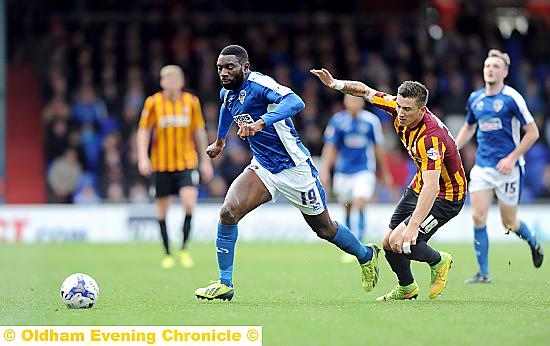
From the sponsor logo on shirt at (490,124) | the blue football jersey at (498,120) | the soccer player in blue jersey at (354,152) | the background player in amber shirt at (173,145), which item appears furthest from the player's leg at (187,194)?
the sponsor logo on shirt at (490,124)

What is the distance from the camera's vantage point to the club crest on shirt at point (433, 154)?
8.16m

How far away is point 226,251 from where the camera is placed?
8867 mm

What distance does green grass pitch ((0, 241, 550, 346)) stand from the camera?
6.77m

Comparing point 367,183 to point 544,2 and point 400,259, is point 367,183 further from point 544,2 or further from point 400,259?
point 544,2

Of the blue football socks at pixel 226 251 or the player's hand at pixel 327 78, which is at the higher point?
the player's hand at pixel 327 78

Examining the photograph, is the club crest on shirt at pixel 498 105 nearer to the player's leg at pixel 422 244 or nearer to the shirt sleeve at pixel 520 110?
the shirt sleeve at pixel 520 110

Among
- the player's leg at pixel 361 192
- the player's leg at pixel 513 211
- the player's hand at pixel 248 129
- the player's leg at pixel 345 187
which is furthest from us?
the player's leg at pixel 345 187

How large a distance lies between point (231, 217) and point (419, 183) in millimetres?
1603

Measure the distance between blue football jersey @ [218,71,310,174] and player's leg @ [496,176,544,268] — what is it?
3.20 m

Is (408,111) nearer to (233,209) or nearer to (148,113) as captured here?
(233,209)

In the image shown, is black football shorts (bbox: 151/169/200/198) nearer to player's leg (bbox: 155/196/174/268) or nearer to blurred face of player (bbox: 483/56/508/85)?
player's leg (bbox: 155/196/174/268)

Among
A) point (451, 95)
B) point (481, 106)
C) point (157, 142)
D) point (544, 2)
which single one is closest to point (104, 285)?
point (157, 142)

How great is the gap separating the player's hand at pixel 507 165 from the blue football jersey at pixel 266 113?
2800 millimetres

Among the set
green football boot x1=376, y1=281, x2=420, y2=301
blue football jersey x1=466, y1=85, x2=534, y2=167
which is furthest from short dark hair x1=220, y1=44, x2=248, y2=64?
blue football jersey x1=466, y1=85, x2=534, y2=167
